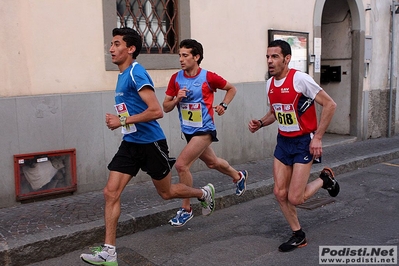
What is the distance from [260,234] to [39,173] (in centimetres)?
283

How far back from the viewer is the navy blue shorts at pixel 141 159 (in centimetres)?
409

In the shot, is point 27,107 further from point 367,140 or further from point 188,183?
point 367,140

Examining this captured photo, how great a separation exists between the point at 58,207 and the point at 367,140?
770cm

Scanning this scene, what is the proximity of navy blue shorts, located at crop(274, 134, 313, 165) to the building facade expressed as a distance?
281cm

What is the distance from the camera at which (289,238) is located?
4676 mm

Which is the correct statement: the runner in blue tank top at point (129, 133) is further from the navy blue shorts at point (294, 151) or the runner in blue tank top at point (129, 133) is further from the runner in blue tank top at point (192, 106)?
the navy blue shorts at point (294, 151)

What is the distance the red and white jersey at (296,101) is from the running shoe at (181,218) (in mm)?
1479

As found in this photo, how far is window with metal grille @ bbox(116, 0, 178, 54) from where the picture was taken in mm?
6594

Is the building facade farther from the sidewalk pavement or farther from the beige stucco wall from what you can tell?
the sidewalk pavement

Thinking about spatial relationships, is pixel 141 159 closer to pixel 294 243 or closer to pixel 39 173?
pixel 294 243

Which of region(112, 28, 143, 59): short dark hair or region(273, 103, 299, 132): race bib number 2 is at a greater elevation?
region(112, 28, 143, 59): short dark hair

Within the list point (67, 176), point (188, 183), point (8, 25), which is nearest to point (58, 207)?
point (67, 176)

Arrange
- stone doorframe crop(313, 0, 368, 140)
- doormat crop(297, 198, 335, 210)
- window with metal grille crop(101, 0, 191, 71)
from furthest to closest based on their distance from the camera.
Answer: stone doorframe crop(313, 0, 368, 140) < window with metal grille crop(101, 0, 191, 71) < doormat crop(297, 198, 335, 210)

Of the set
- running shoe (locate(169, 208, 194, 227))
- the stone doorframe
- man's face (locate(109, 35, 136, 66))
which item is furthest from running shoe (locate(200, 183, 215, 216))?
the stone doorframe
